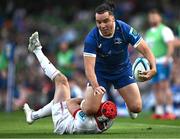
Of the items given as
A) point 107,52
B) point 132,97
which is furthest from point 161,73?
point 107,52

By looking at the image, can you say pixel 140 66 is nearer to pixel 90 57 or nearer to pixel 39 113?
pixel 90 57

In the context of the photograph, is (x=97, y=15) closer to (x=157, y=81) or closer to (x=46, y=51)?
(x=157, y=81)

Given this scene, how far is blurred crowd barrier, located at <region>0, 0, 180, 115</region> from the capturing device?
2323 cm

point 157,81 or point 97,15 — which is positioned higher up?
point 97,15

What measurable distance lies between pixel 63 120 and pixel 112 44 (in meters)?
1.52

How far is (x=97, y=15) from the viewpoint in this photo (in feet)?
39.7

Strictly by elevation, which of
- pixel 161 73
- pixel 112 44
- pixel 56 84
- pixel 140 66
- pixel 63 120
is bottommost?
pixel 161 73

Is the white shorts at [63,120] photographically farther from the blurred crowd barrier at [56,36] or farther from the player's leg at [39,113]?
the blurred crowd barrier at [56,36]

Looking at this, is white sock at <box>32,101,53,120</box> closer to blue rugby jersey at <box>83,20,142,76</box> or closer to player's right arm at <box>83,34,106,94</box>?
player's right arm at <box>83,34,106,94</box>

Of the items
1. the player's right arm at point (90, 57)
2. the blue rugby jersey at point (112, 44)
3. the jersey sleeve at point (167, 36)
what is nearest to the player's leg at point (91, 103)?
the player's right arm at point (90, 57)

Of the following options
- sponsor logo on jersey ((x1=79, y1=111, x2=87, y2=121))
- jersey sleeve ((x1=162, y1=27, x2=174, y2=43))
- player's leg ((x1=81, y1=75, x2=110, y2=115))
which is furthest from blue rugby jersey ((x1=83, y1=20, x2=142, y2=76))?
jersey sleeve ((x1=162, y1=27, x2=174, y2=43))

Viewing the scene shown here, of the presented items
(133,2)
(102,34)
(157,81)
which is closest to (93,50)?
(102,34)

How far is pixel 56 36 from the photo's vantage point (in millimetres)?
28297

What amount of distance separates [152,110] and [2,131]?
10200 mm
